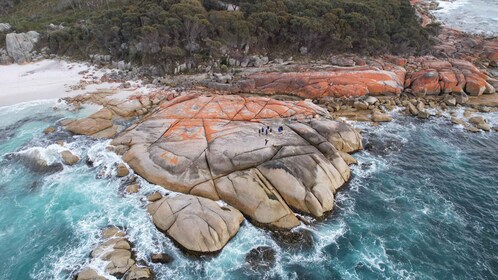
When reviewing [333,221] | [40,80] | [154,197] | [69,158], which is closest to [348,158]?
[333,221]

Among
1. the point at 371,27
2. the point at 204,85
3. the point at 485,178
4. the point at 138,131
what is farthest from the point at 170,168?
the point at 371,27

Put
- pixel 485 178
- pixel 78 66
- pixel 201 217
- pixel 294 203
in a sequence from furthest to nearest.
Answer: pixel 78 66 → pixel 485 178 → pixel 294 203 → pixel 201 217

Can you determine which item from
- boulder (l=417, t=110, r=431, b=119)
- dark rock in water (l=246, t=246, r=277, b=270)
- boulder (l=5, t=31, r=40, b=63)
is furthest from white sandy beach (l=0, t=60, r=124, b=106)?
boulder (l=417, t=110, r=431, b=119)

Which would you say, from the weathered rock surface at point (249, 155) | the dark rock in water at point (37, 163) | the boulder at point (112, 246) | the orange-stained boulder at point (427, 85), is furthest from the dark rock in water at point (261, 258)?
the orange-stained boulder at point (427, 85)

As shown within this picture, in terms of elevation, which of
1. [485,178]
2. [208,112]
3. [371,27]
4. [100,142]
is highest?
[371,27]

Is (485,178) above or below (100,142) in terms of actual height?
below

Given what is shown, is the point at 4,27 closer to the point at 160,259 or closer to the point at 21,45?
the point at 21,45

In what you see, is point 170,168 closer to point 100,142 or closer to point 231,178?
point 231,178
